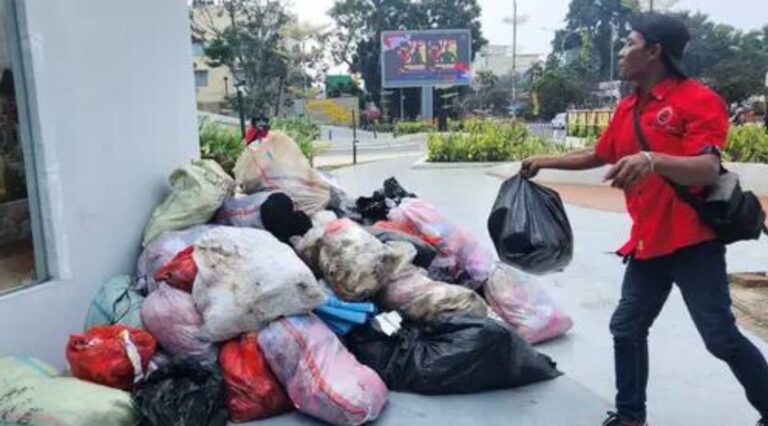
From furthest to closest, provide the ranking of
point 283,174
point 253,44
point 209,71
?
point 209,71, point 253,44, point 283,174

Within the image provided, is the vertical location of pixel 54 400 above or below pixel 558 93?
below

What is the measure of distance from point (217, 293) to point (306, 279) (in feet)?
1.27

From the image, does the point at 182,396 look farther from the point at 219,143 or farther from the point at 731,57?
the point at 731,57

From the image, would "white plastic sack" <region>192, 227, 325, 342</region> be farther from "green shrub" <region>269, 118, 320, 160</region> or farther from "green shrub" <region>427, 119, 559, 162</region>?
"green shrub" <region>427, 119, 559, 162</region>

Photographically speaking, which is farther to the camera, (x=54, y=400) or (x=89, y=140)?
(x=89, y=140)

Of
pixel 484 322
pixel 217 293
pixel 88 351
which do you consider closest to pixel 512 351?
pixel 484 322

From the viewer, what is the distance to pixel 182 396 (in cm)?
283

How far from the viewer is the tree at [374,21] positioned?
52.2m

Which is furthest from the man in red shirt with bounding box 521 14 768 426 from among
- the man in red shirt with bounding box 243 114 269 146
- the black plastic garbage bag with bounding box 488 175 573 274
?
the man in red shirt with bounding box 243 114 269 146

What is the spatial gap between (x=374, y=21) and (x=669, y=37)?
2038 inches

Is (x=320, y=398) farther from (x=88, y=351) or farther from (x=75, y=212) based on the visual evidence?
(x=75, y=212)

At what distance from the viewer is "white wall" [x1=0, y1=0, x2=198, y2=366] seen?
322 cm

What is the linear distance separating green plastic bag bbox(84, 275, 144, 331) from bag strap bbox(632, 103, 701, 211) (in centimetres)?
229

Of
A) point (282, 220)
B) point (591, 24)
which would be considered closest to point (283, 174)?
point (282, 220)
